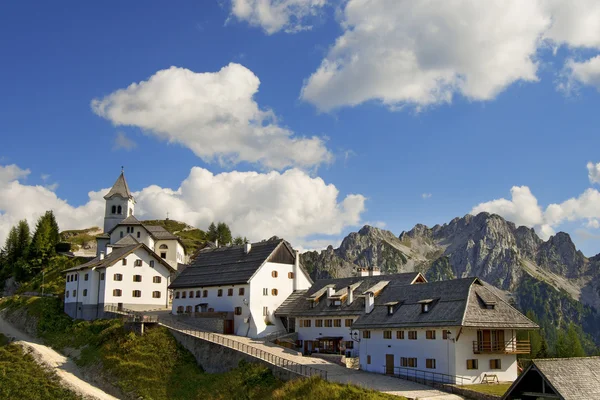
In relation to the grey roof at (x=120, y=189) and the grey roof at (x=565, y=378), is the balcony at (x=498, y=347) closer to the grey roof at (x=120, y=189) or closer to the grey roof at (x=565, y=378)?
the grey roof at (x=565, y=378)

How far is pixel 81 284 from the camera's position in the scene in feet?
266

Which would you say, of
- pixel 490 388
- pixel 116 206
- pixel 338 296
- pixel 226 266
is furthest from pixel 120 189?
pixel 490 388

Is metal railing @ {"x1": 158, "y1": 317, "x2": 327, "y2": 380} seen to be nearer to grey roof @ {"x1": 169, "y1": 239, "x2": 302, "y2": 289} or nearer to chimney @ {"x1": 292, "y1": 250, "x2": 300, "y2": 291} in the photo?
grey roof @ {"x1": 169, "y1": 239, "x2": 302, "y2": 289}

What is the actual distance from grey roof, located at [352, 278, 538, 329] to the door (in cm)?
266

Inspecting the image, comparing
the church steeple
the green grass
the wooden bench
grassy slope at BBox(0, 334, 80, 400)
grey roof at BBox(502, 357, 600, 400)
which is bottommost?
grassy slope at BBox(0, 334, 80, 400)

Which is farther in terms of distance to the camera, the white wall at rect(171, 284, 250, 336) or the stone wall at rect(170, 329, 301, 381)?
the white wall at rect(171, 284, 250, 336)

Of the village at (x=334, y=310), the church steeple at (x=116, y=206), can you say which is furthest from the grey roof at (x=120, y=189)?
the village at (x=334, y=310)

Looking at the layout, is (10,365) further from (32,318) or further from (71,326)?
(32,318)

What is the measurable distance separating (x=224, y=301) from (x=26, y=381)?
2379 cm

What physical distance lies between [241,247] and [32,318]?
99.4ft

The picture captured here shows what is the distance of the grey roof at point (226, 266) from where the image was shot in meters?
74.0

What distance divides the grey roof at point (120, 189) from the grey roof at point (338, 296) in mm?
60826

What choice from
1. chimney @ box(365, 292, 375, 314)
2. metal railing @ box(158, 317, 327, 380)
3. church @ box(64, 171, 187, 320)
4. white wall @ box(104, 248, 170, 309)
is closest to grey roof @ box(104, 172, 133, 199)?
church @ box(64, 171, 187, 320)

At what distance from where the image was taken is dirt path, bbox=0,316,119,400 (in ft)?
188
